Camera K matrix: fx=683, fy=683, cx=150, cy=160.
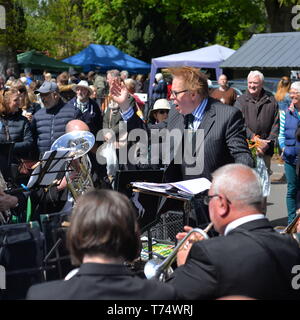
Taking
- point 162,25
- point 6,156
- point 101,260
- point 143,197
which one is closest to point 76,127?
point 6,156

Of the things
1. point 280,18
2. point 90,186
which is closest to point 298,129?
point 90,186

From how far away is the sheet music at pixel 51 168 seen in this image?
5.73 m

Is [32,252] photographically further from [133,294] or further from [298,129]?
[298,129]

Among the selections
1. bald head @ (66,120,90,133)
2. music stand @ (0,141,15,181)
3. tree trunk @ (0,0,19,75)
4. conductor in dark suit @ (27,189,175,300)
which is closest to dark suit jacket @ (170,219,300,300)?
conductor in dark suit @ (27,189,175,300)

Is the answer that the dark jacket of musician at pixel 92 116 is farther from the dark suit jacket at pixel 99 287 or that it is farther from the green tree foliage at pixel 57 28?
the green tree foliage at pixel 57 28

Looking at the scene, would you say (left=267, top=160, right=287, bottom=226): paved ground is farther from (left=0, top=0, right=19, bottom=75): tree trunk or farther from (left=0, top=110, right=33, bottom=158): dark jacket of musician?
(left=0, top=0, right=19, bottom=75): tree trunk

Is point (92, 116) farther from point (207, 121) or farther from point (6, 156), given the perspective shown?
point (207, 121)

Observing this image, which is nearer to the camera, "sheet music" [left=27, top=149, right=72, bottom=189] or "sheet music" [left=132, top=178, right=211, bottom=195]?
"sheet music" [left=132, top=178, right=211, bottom=195]

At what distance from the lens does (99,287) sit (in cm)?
252

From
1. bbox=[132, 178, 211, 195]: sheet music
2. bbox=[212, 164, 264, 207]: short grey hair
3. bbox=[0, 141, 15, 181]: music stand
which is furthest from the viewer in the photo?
bbox=[0, 141, 15, 181]: music stand

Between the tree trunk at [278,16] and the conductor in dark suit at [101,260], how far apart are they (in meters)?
26.9

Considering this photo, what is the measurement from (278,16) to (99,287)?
1086 inches

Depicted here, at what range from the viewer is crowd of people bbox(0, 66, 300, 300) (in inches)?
101

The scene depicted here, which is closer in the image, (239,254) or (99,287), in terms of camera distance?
(99,287)
